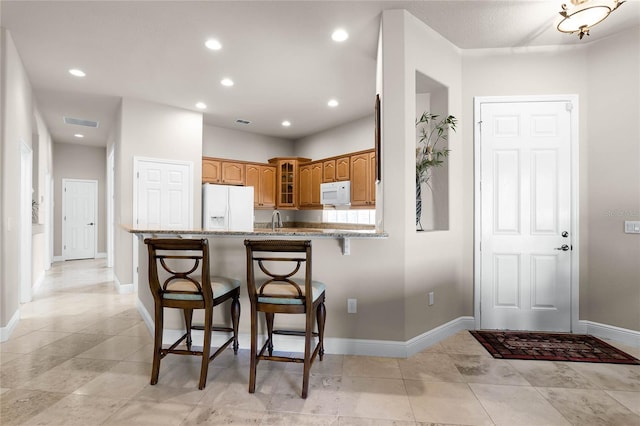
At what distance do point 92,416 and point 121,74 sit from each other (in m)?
3.64

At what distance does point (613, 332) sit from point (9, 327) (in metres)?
Result: 5.60

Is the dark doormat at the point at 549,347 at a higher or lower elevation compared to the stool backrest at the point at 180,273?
lower

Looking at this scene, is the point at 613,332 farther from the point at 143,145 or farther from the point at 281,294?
the point at 143,145

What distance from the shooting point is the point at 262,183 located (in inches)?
258

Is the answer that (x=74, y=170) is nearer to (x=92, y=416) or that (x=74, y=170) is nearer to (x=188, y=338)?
(x=188, y=338)

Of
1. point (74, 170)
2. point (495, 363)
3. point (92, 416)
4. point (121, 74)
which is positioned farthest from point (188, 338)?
point (74, 170)

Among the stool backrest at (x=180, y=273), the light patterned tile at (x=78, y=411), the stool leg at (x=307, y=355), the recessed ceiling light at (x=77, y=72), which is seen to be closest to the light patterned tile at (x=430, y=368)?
the stool leg at (x=307, y=355)

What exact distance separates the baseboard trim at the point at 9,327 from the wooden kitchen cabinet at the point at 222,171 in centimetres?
306

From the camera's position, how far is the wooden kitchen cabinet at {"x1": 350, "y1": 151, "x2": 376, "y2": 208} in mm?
5105

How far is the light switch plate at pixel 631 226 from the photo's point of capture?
2.95 metres

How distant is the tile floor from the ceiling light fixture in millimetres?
2496

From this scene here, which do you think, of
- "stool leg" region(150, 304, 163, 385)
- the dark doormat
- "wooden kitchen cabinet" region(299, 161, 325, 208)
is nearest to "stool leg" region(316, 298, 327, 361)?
"stool leg" region(150, 304, 163, 385)

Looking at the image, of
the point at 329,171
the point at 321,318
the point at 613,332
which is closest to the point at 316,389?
the point at 321,318

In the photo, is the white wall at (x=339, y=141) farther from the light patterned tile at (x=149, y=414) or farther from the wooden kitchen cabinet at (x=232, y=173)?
the light patterned tile at (x=149, y=414)
